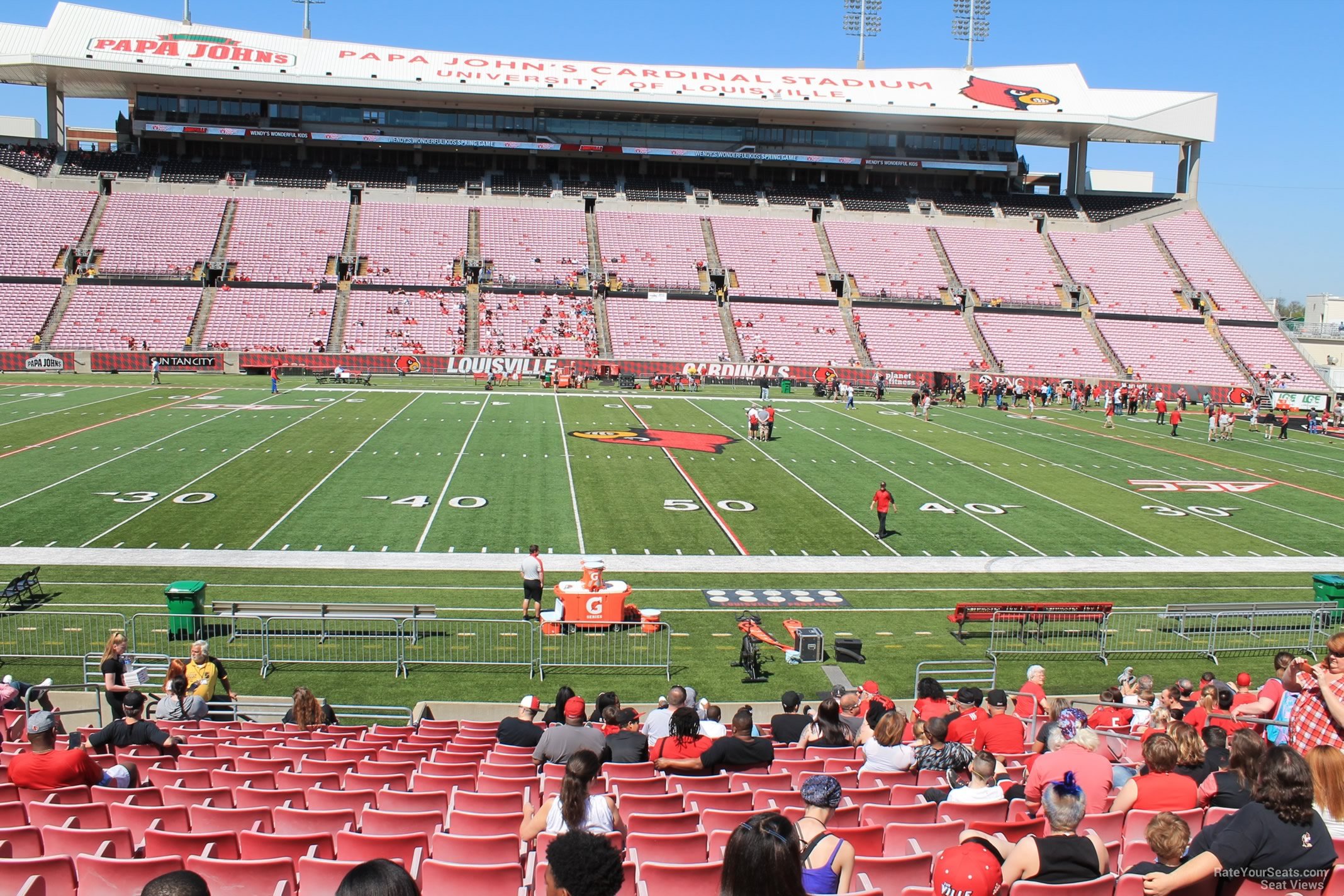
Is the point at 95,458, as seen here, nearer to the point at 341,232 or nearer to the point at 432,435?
the point at 432,435

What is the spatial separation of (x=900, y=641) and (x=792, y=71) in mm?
71194

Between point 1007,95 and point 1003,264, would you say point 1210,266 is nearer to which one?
point 1003,264

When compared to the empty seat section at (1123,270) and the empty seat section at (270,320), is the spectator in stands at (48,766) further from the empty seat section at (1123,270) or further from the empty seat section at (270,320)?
the empty seat section at (1123,270)

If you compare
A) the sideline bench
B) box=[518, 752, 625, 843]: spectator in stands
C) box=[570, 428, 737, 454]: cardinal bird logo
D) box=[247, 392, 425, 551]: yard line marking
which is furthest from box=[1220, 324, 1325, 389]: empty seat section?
box=[518, 752, 625, 843]: spectator in stands

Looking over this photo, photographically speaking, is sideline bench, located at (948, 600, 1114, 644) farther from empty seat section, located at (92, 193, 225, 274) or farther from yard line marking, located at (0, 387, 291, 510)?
empty seat section, located at (92, 193, 225, 274)

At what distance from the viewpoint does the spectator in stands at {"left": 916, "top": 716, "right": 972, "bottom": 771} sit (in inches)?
333

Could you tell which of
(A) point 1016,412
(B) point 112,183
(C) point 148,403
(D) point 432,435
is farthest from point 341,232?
(A) point 1016,412

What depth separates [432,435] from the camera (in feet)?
116

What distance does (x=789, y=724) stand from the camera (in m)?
11.2

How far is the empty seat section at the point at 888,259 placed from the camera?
230 ft

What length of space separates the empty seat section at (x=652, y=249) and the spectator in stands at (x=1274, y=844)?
210ft

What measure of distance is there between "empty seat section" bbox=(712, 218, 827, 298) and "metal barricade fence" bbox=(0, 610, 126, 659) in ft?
180

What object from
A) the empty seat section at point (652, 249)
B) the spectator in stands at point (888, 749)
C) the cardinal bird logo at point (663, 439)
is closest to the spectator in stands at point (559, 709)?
the spectator in stands at point (888, 749)

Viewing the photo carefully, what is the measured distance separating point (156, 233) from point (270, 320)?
45.2 ft
